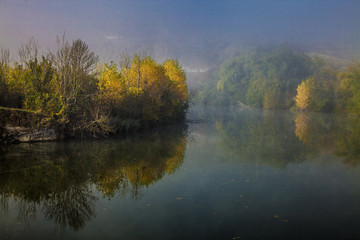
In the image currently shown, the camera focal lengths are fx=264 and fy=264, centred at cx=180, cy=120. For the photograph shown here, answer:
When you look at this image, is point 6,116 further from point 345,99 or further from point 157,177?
point 345,99

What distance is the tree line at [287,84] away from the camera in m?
65.8

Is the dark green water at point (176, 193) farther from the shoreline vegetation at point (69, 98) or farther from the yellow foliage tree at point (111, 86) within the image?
the yellow foliage tree at point (111, 86)

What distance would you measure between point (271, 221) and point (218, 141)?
15.3 meters

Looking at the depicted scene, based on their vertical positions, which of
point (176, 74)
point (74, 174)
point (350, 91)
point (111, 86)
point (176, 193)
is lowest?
point (176, 193)

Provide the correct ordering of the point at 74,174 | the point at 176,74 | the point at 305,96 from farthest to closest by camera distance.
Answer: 1. the point at 305,96
2. the point at 176,74
3. the point at 74,174

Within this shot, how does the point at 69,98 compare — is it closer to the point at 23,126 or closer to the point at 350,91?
the point at 23,126

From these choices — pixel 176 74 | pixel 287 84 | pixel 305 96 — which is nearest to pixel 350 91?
pixel 305 96

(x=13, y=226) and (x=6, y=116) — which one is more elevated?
(x=6, y=116)

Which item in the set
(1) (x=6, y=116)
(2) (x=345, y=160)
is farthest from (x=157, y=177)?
(1) (x=6, y=116)

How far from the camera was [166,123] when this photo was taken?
121 feet

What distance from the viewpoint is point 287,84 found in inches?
4151

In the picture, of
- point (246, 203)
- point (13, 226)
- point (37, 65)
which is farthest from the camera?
point (37, 65)

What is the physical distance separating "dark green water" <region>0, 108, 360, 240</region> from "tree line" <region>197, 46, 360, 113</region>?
50.1m

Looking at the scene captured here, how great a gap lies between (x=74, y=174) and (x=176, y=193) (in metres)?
5.25
